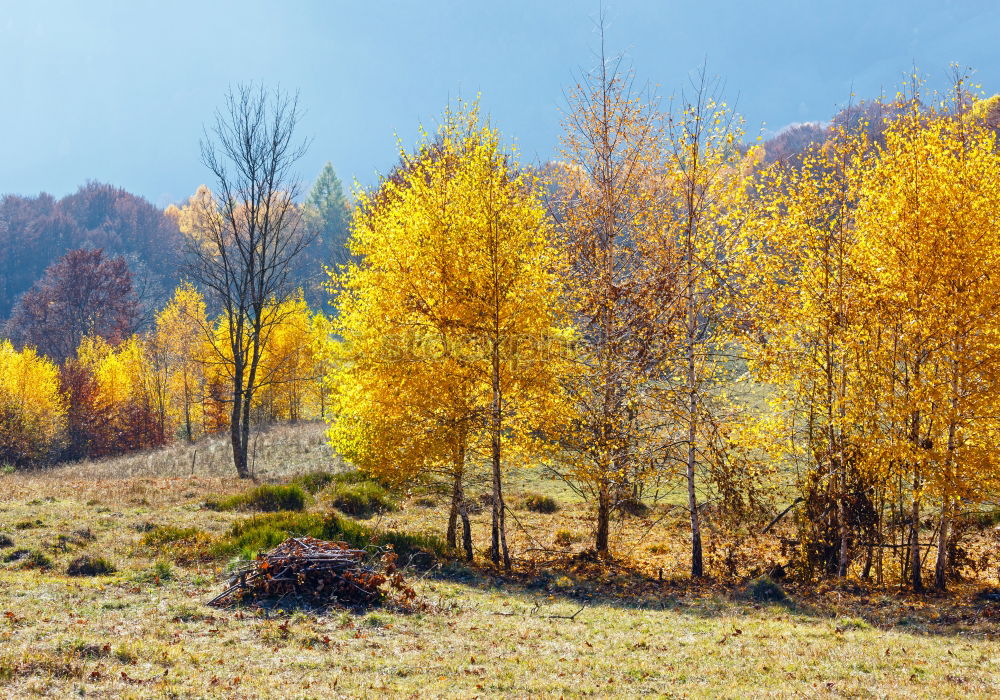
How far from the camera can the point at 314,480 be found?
20031mm

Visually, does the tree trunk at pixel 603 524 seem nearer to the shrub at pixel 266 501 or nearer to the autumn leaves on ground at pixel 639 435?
the autumn leaves on ground at pixel 639 435

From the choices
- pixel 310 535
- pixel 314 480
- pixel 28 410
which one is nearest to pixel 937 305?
pixel 310 535

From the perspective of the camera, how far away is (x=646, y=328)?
12508mm

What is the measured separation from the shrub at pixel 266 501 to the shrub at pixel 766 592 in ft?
34.9

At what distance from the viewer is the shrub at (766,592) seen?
10.3 meters

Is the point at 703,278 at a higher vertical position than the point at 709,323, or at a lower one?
higher

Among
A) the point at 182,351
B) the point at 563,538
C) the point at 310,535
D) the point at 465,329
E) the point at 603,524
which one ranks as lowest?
the point at 563,538

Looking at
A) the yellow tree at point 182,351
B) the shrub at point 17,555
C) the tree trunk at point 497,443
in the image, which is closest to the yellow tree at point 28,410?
the yellow tree at point 182,351

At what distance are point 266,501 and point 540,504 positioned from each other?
771 centimetres

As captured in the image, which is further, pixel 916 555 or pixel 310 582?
pixel 916 555

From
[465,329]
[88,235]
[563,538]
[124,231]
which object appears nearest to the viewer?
[465,329]

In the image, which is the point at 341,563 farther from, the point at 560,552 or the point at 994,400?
the point at 994,400

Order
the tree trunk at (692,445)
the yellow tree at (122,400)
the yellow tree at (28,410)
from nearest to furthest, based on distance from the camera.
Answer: the tree trunk at (692,445)
the yellow tree at (28,410)
the yellow tree at (122,400)

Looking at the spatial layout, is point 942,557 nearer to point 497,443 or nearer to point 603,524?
point 603,524
